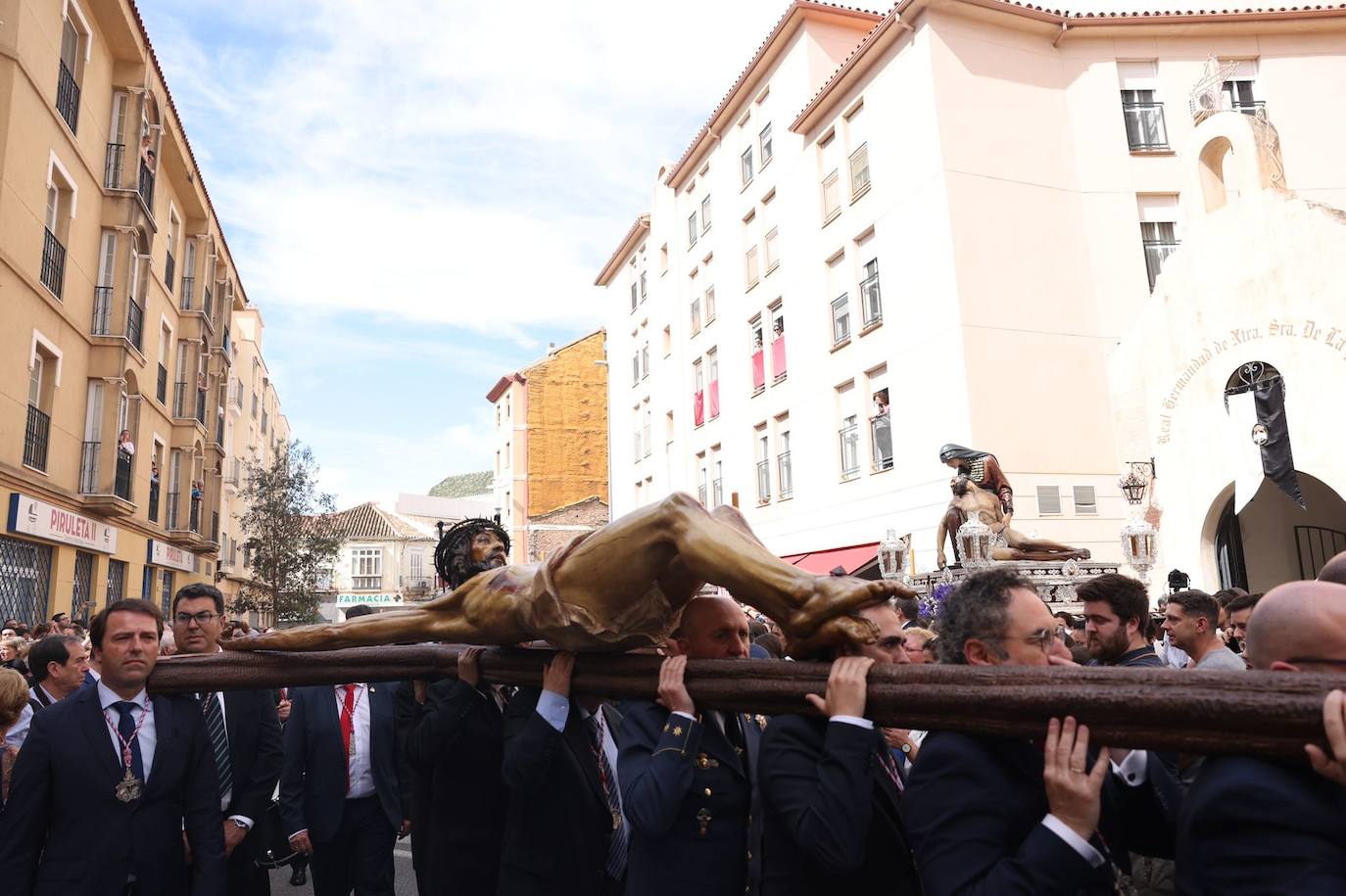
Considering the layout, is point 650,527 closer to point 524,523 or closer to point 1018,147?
point 1018,147

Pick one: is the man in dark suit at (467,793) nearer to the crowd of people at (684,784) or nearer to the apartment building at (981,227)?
the crowd of people at (684,784)

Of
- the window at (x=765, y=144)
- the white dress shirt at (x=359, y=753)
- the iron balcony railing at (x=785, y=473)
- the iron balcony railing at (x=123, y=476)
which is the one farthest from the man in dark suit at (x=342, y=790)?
the window at (x=765, y=144)

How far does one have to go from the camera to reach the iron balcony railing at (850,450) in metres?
19.2

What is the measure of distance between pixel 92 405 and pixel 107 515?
2.00 metres

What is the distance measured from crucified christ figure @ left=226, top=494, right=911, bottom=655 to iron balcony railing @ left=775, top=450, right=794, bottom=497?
18378 mm

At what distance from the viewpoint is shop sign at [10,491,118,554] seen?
45.2 feet

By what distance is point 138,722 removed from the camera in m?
3.97

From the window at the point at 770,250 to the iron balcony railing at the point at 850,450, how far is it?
5.02 meters

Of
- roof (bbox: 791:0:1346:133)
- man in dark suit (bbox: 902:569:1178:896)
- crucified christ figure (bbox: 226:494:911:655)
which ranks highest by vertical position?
roof (bbox: 791:0:1346:133)

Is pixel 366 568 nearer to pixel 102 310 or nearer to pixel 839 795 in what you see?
pixel 102 310

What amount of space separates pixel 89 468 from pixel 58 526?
2.05 meters

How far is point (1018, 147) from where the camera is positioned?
1780cm

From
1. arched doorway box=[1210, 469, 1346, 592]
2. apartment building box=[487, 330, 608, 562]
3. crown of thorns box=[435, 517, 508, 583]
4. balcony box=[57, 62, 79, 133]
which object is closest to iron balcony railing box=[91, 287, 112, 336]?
balcony box=[57, 62, 79, 133]

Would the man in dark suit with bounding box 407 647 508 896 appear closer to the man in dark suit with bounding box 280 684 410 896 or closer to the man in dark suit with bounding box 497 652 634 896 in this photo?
the man in dark suit with bounding box 497 652 634 896
